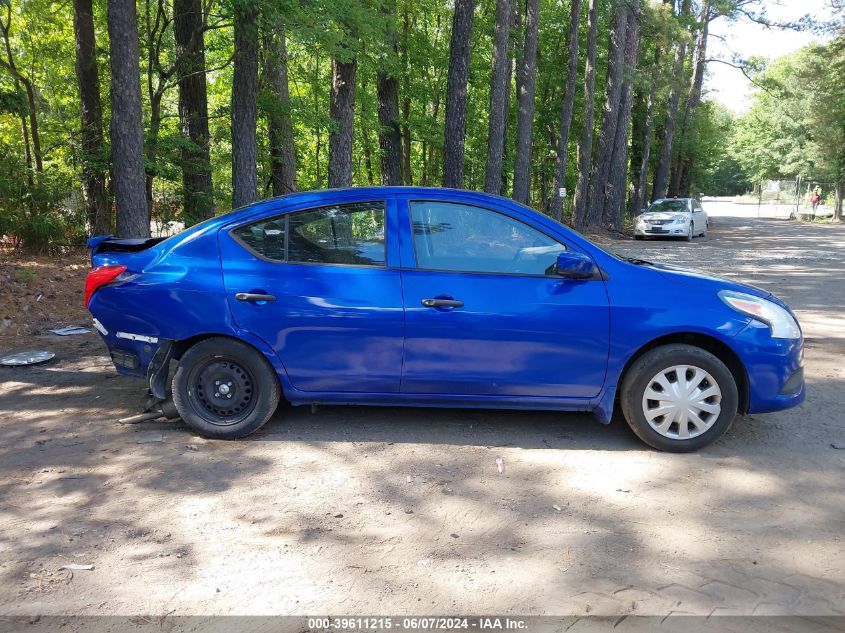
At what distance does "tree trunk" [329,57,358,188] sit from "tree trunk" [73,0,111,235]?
4438 millimetres

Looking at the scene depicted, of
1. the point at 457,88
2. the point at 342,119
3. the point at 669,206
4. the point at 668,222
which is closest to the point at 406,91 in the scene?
the point at 668,222

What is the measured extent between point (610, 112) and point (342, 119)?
603 inches

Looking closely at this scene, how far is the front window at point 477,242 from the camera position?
457 cm

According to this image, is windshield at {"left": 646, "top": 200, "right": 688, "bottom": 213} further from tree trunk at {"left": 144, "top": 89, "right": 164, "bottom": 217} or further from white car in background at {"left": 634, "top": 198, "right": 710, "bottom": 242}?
tree trunk at {"left": 144, "top": 89, "right": 164, "bottom": 217}

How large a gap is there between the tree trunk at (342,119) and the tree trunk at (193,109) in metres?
2.58

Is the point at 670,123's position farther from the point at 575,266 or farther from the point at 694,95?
the point at 575,266

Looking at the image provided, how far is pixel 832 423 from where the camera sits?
521 centimetres

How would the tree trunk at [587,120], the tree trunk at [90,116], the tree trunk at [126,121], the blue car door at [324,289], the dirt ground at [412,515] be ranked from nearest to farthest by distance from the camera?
the dirt ground at [412,515]
the blue car door at [324,289]
the tree trunk at [126,121]
the tree trunk at [90,116]
the tree trunk at [587,120]

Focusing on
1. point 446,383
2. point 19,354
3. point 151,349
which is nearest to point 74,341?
point 19,354

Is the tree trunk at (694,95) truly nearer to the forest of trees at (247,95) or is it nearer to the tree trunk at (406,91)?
the forest of trees at (247,95)

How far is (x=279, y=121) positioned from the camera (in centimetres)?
1471

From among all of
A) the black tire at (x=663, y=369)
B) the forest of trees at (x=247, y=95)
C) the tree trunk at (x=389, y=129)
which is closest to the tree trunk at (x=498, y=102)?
the forest of trees at (x=247, y=95)

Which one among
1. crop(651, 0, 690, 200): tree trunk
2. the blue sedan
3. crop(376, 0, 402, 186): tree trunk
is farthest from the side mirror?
crop(651, 0, 690, 200): tree trunk

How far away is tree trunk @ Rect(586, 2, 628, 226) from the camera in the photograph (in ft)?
81.4
